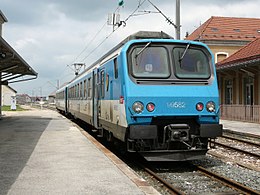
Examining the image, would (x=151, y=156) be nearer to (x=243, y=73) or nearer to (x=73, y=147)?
(x=73, y=147)

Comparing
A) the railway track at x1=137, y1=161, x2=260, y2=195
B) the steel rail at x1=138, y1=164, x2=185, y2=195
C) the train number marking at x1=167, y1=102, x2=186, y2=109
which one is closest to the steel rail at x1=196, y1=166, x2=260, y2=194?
the railway track at x1=137, y1=161, x2=260, y2=195

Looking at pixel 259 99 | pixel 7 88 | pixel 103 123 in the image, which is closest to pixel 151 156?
pixel 103 123

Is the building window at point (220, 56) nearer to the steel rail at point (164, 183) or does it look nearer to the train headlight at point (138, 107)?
the steel rail at point (164, 183)

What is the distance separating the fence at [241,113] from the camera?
2262 cm

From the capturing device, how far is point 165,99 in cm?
858

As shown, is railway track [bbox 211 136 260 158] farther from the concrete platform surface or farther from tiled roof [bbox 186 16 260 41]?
tiled roof [bbox 186 16 260 41]

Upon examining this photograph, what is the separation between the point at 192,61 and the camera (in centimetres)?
923

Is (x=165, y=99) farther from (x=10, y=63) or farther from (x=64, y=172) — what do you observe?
(x=10, y=63)

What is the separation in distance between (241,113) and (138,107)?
17.4 meters

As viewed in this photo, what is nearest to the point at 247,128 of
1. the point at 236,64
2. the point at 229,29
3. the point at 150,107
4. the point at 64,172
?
the point at 236,64

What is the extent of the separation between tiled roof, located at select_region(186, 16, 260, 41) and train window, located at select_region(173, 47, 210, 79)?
1245 inches

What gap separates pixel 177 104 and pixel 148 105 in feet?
2.15

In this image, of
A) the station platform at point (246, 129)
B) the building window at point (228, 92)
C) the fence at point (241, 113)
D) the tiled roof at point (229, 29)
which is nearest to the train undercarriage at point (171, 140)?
the station platform at point (246, 129)

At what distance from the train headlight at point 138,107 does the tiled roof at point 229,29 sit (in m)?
33.0
